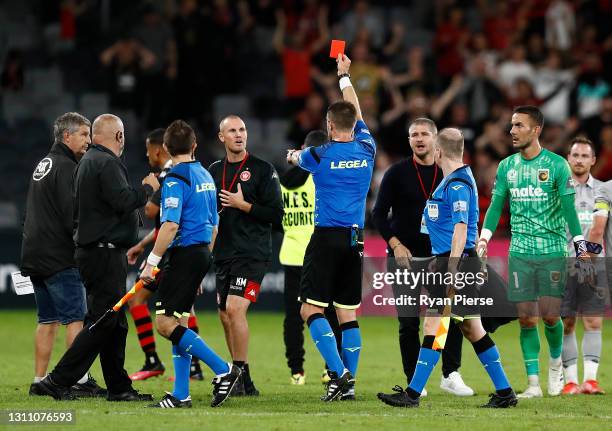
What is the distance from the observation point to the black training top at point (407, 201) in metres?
12.2

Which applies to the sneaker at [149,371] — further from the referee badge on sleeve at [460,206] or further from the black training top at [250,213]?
the referee badge on sleeve at [460,206]

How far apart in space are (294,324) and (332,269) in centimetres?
217

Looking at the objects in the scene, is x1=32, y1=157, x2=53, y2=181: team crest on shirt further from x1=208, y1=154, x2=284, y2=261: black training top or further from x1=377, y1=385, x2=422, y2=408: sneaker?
x1=377, y1=385, x2=422, y2=408: sneaker

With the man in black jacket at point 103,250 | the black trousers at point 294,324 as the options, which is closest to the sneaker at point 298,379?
the black trousers at point 294,324

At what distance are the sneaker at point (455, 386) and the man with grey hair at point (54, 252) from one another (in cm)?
327

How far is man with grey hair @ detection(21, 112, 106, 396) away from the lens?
38.4 feet

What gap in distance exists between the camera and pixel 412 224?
12.3 m

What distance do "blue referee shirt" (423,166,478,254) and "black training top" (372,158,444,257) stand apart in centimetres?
100

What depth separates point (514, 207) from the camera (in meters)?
11.8

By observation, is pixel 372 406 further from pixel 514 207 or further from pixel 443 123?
pixel 443 123

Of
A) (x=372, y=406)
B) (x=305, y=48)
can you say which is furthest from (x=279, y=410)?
(x=305, y=48)

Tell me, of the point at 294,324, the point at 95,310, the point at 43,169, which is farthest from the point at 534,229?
the point at 43,169

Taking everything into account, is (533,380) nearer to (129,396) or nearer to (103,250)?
(129,396)

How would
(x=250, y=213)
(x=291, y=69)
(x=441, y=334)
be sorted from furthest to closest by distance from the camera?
1. (x=291, y=69)
2. (x=250, y=213)
3. (x=441, y=334)
